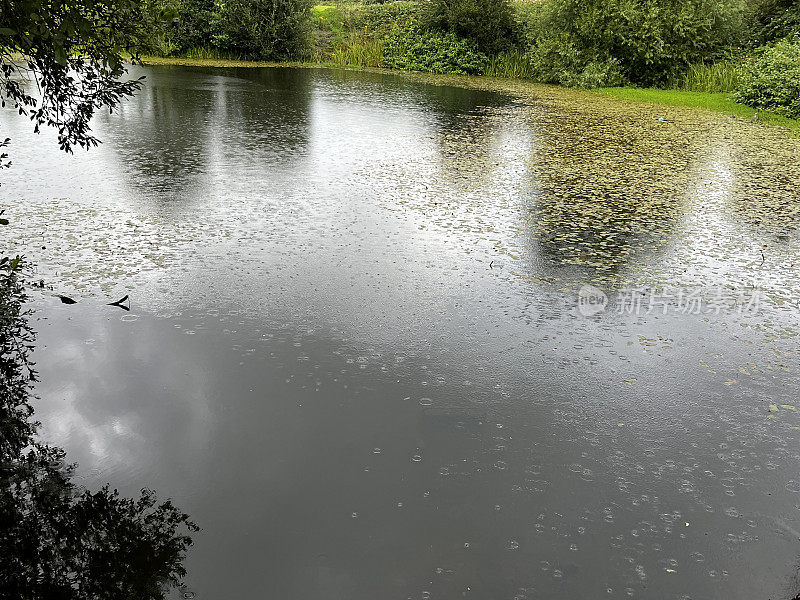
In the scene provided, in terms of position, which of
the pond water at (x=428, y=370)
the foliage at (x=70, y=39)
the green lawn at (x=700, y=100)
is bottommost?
the pond water at (x=428, y=370)

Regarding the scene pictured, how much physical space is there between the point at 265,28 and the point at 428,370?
2237 cm

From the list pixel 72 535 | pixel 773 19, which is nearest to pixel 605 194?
pixel 72 535

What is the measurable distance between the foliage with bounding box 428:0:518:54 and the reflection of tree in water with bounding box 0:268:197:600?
76.4 ft

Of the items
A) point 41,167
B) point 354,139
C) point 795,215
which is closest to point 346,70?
point 354,139

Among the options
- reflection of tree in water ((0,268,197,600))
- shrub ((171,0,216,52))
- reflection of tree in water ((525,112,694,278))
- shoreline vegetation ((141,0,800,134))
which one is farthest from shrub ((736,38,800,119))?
shrub ((171,0,216,52))

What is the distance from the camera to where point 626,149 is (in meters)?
10.5

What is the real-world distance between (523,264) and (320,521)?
336cm

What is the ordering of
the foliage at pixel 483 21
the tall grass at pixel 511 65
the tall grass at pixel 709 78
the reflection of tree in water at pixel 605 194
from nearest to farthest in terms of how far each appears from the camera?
the reflection of tree in water at pixel 605 194
the tall grass at pixel 709 78
the tall grass at pixel 511 65
the foliage at pixel 483 21

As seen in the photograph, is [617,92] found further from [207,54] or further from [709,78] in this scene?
[207,54]

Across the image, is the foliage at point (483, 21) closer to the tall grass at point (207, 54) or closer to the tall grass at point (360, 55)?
the tall grass at point (360, 55)

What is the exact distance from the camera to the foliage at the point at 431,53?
23.5 m

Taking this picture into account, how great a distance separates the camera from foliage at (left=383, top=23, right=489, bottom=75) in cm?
2353

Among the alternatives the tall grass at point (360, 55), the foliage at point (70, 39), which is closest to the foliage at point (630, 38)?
the tall grass at point (360, 55)

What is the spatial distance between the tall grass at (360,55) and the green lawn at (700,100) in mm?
9701
